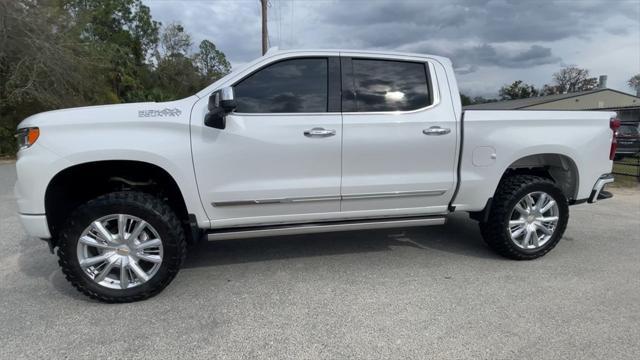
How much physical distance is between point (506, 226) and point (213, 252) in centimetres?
305

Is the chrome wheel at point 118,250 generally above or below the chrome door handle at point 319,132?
below

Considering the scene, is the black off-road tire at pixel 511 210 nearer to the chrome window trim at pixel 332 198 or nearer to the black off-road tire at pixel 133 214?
the chrome window trim at pixel 332 198

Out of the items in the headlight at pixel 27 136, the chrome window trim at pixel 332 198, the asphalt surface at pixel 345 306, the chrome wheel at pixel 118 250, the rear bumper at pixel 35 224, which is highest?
the headlight at pixel 27 136

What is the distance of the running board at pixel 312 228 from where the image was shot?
141 inches

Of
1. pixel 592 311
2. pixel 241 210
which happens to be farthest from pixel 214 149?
pixel 592 311

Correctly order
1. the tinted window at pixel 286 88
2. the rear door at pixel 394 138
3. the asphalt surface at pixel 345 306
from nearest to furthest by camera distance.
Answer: the asphalt surface at pixel 345 306 < the tinted window at pixel 286 88 < the rear door at pixel 394 138

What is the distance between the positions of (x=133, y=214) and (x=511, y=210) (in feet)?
11.3

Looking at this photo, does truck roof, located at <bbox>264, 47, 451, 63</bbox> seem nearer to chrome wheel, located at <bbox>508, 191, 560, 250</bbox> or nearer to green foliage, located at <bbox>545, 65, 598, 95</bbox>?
chrome wheel, located at <bbox>508, 191, 560, 250</bbox>

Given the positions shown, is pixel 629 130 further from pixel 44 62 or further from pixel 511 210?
pixel 44 62

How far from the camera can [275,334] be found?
2895 millimetres

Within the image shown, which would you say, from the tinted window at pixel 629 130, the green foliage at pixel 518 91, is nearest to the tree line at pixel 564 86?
the green foliage at pixel 518 91

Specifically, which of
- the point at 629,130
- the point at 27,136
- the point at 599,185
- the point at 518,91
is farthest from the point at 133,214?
the point at 518,91

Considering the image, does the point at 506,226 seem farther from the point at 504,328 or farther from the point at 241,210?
the point at 241,210

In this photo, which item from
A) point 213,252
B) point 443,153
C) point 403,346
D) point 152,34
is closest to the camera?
point 403,346
